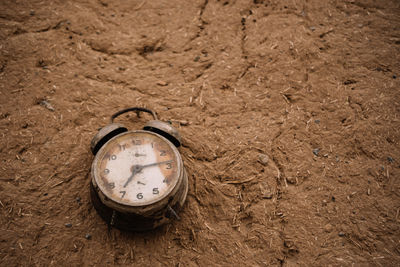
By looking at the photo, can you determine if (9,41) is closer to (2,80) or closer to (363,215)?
(2,80)

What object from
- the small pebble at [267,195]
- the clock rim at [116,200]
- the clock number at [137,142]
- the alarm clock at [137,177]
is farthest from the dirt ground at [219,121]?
the clock number at [137,142]

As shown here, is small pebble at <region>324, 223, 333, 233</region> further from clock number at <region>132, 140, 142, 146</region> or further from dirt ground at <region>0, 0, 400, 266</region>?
clock number at <region>132, 140, 142, 146</region>

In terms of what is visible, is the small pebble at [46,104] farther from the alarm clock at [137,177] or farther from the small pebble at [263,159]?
the small pebble at [263,159]

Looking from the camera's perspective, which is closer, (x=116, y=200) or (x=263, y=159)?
(x=116, y=200)

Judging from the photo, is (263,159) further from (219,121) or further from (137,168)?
(137,168)

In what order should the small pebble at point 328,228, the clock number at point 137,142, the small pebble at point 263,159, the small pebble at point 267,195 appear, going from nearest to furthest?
the clock number at point 137,142, the small pebble at point 328,228, the small pebble at point 267,195, the small pebble at point 263,159

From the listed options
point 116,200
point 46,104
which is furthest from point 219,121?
point 46,104

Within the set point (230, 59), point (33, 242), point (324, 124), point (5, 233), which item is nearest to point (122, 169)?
point (33, 242)

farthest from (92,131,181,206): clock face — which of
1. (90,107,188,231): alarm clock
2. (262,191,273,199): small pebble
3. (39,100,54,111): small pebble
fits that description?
(39,100,54,111): small pebble
